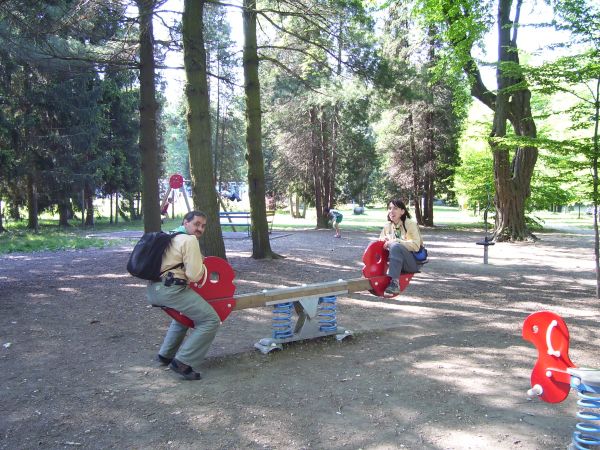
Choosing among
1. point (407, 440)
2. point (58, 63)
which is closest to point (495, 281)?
point (407, 440)

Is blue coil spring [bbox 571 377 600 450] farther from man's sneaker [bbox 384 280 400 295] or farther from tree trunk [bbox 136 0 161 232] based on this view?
tree trunk [bbox 136 0 161 232]

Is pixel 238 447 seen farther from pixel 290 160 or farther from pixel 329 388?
pixel 290 160

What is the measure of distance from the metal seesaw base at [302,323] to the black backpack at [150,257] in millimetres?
1464

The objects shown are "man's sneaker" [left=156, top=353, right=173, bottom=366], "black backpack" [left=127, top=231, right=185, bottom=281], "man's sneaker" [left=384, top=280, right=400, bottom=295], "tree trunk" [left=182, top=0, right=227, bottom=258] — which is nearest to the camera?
"black backpack" [left=127, top=231, right=185, bottom=281]

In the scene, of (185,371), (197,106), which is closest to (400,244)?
(185,371)

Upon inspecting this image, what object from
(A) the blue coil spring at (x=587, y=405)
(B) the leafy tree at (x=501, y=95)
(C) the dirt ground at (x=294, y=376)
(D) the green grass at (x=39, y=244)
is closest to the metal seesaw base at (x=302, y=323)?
(C) the dirt ground at (x=294, y=376)

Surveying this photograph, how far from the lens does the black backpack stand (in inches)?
180

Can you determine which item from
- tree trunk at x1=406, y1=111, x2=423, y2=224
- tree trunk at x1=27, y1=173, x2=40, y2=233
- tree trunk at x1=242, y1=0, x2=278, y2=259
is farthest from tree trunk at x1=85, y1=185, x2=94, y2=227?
tree trunk at x1=242, y1=0, x2=278, y2=259

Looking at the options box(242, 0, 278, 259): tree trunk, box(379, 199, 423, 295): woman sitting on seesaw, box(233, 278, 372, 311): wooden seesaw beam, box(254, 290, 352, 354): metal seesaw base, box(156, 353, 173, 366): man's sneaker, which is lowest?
box(156, 353, 173, 366): man's sneaker

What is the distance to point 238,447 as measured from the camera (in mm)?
3441

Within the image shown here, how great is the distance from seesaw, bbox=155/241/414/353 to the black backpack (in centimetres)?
44

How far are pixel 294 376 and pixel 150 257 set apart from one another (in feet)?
5.69

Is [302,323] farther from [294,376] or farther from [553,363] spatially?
[553,363]

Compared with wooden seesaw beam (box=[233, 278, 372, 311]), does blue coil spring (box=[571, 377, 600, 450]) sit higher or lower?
lower
